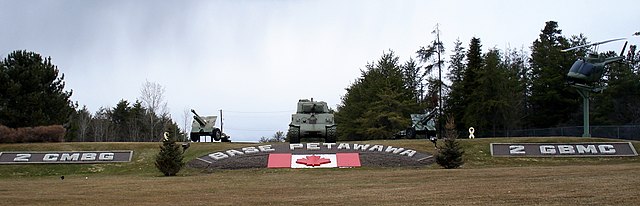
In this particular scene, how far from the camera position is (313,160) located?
3120 centimetres

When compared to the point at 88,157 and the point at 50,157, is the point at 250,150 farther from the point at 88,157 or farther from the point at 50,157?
the point at 50,157

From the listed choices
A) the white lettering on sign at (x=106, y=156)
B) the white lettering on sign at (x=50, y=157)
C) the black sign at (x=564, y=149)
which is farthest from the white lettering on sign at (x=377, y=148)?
the white lettering on sign at (x=50, y=157)

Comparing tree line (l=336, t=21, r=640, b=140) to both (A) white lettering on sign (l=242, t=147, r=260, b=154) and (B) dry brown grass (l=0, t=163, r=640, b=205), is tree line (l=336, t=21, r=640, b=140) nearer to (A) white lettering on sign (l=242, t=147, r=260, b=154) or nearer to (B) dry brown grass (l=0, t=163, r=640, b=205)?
(A) white lettering on sign (l=242, t=147, r=260, b=154)

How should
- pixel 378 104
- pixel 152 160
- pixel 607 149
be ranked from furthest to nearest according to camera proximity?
pixel 378 104 → pixel 152 160 → pixel 607 149

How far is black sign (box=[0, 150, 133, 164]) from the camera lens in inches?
1294

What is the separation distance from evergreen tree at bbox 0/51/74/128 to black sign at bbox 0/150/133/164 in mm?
8849

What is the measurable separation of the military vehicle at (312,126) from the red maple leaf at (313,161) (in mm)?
7344

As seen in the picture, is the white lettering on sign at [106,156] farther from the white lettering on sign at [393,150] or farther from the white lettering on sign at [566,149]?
the white lettering on sign at [566,149]

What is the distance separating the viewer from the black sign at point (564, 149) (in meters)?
32.4

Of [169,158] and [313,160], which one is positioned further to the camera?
[313,160]

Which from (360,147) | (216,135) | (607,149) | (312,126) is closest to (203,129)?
(216,135)

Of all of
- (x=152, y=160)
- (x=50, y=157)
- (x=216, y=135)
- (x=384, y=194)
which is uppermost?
(x=216, y=135)

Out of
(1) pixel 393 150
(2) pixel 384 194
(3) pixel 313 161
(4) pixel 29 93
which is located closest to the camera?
(2) pixel 384 194

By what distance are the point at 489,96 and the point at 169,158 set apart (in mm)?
38168
